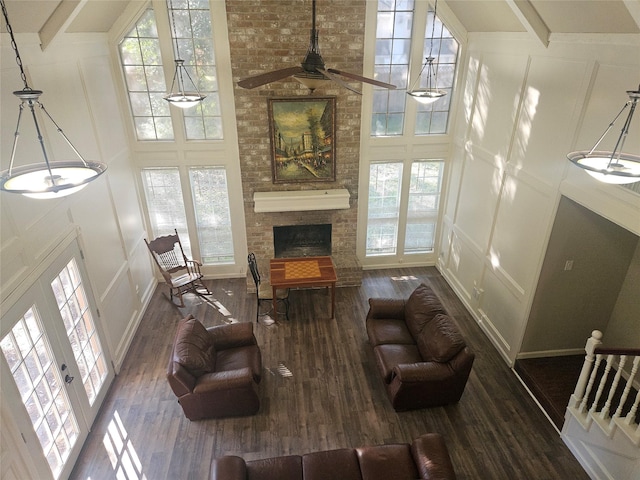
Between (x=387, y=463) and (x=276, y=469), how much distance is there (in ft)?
3.17

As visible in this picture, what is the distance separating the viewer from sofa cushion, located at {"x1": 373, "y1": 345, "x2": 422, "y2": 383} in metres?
4.74

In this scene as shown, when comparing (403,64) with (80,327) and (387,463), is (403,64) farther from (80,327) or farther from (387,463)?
(80,327)

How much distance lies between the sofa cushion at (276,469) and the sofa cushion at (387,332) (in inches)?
76.1

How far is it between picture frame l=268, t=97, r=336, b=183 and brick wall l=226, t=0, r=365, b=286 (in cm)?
10

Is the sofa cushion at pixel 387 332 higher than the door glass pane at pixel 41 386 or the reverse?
the reverse

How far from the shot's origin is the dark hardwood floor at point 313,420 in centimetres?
413

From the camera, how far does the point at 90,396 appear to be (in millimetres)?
4535

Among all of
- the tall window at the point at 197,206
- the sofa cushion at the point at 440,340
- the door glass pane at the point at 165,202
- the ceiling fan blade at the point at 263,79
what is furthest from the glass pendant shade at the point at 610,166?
the door glass pane at the point at 165,202

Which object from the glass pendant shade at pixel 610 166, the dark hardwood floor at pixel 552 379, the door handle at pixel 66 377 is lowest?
the dark hardwood floor at pixel 552 379

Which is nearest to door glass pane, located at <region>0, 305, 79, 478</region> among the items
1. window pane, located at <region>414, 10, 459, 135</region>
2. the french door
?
the french door

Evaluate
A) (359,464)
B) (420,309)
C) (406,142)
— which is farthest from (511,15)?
(359,464)

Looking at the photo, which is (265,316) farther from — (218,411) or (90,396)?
(90,396)

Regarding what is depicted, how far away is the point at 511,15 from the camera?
15.3 ft

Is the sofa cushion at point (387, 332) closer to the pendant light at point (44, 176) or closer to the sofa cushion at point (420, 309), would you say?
the sofa cushion at point (420, 309)
